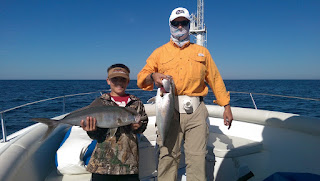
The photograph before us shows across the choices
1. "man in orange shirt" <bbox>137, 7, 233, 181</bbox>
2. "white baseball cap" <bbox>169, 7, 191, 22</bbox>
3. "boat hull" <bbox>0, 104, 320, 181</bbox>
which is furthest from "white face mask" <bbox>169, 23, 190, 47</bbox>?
"boat hull" <bbox>0, 104, 320, 181</bbox>

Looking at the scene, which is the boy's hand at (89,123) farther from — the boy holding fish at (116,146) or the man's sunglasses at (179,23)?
the man's sunglasses at (179,23)

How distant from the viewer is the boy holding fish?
7.86 ft

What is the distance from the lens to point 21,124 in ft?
37.6

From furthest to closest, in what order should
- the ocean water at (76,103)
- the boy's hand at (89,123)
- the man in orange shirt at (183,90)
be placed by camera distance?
the ocean water at (76,103), the man in orange shirt at (183,90), the boy's hand at (89,123)

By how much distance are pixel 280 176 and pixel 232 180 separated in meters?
1.42

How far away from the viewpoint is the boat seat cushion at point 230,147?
11.8 ft

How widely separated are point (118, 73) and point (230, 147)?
2.68m

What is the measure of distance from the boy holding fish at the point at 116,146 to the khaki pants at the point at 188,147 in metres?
0.42

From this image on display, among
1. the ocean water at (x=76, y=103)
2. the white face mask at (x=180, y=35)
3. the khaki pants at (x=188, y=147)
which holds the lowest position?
the ocean water at (x=76, y=103)

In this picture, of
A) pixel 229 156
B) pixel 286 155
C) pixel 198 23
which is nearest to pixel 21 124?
pixel 229 156

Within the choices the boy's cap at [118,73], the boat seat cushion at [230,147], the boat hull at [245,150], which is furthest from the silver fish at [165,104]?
the boat seat cushion at [230,147]

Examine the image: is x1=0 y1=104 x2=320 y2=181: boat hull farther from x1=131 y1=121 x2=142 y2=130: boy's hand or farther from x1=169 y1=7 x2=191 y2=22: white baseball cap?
x1=169 y1=7 x2=191 y2=22: white baseball cap

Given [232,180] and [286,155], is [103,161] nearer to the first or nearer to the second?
[232,180]

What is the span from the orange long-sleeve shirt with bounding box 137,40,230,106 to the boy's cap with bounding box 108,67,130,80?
220 mm
